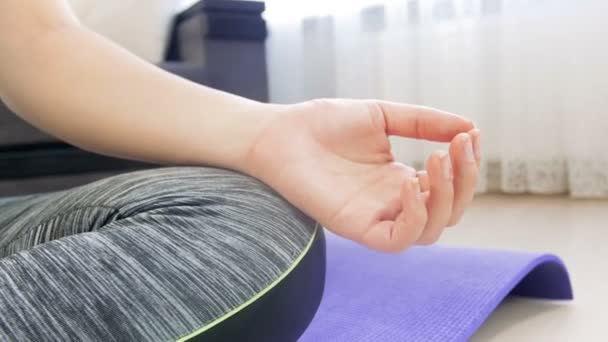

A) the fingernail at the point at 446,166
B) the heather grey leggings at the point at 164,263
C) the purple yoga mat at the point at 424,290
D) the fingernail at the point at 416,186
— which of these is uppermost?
the fingernail at the point at 446,166

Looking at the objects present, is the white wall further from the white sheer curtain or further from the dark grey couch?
the white sheer curtain

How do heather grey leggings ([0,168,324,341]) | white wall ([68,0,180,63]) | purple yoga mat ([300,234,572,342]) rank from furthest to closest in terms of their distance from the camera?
white wall ([68,0,180,63])
purple yoga mat ([300,234,572,342])
heather grey leggings ([0,168,324,341])

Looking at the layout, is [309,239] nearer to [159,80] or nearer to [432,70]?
[159,80]

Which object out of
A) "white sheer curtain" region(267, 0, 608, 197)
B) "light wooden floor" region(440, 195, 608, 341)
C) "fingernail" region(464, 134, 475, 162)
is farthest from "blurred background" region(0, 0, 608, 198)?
"fingernail" region(464, 134, 475, 162)

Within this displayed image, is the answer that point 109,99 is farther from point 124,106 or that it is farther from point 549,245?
point 549,245

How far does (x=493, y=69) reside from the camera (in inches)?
64.1

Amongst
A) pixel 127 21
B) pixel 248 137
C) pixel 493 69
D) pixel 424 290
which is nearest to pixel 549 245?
pixel 424 290

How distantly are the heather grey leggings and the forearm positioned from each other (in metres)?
0.05

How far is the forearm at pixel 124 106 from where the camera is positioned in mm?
562

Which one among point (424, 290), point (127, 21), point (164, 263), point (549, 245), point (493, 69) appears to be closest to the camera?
point (164, 263)

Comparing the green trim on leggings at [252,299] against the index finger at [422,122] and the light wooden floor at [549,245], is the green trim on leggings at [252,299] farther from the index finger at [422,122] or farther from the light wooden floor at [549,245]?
the light wooden floor at [549,245]

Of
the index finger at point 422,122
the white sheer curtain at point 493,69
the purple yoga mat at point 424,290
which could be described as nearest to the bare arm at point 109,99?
the index finger at point 422,122

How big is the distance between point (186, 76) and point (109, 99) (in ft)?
3.57

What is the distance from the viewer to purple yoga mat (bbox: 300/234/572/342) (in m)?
0.69
